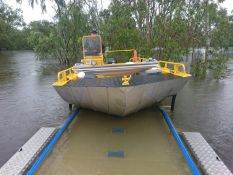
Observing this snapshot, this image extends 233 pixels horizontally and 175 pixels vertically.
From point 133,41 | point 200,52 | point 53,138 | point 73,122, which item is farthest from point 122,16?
point 53,138

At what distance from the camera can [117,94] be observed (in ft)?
14.3

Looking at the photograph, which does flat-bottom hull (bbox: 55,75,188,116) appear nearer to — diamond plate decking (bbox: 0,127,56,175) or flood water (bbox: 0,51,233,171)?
diamond plate decking (bbox: 0,127,56,175)

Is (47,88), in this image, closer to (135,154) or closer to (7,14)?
(135,154)

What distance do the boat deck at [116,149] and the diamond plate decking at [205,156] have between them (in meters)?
0.26

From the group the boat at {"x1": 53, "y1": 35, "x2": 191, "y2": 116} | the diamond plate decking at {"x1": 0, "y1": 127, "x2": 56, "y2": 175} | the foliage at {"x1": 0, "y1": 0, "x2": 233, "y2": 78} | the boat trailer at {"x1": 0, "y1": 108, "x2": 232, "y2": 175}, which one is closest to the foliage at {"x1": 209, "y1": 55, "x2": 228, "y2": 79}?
the foliage at {"x1": 0, "y1": 0, "x2": 233, "y2": 78}

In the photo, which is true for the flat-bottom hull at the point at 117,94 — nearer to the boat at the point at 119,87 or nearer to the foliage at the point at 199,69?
the boat at the point at 119,87

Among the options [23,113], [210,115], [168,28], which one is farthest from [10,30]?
[210,115]

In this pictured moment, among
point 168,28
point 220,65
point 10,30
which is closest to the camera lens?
point 168,28

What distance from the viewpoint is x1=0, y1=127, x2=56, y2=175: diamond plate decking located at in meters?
3.72

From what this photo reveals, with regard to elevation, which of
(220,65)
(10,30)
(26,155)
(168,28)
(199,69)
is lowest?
(26,155)

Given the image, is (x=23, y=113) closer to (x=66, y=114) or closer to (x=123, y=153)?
(x=66, y=114)

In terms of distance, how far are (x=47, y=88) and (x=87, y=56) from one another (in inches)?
163

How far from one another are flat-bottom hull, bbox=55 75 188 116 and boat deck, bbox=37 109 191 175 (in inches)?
25.9

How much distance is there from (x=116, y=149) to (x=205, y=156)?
64.2 inches
